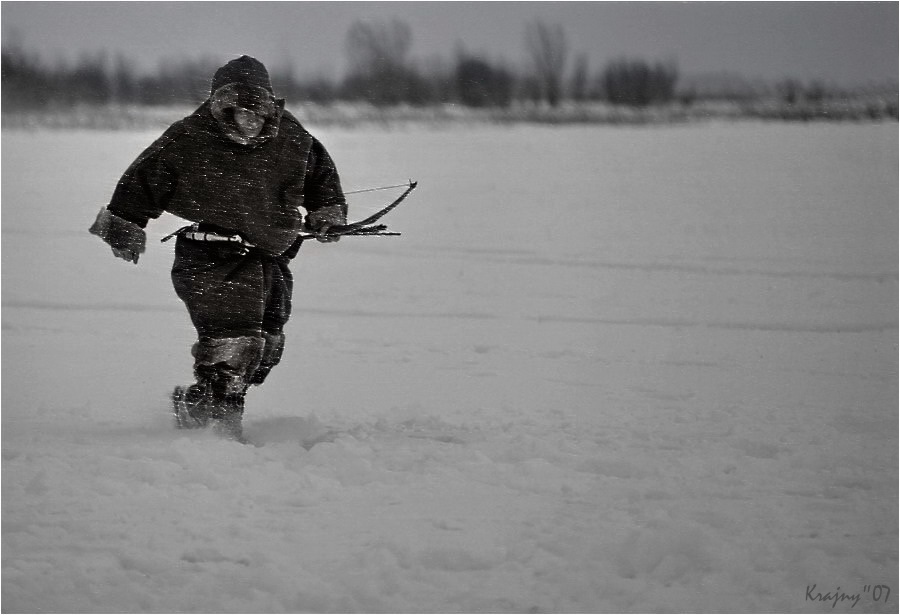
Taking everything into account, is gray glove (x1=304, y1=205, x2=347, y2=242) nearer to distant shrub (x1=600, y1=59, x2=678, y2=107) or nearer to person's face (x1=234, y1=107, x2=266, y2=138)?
person's face (x1=234, y1=107, x2=266, y2=138)

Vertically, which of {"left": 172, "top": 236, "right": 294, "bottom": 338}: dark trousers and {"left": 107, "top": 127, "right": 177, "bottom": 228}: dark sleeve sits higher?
{"left": 107, "top": 127, "right": 177, "bottom": 228}: dark sleeve

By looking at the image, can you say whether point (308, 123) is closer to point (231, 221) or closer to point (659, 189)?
point (231, 221)

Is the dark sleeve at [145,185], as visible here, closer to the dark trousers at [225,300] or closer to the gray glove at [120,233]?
the gray glove at [120,233]

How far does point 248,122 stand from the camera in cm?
277

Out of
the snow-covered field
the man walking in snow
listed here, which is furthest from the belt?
the snow-covered field

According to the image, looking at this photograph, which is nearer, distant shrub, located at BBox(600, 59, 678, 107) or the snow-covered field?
the snow-covered field

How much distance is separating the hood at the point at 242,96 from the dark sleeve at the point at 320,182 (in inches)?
7.4

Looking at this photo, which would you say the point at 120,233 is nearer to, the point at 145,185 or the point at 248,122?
the point at 145,185

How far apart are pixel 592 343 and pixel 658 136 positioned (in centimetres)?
327

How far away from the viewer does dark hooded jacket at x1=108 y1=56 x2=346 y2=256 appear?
109 inches

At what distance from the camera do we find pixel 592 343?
16.6 feet
